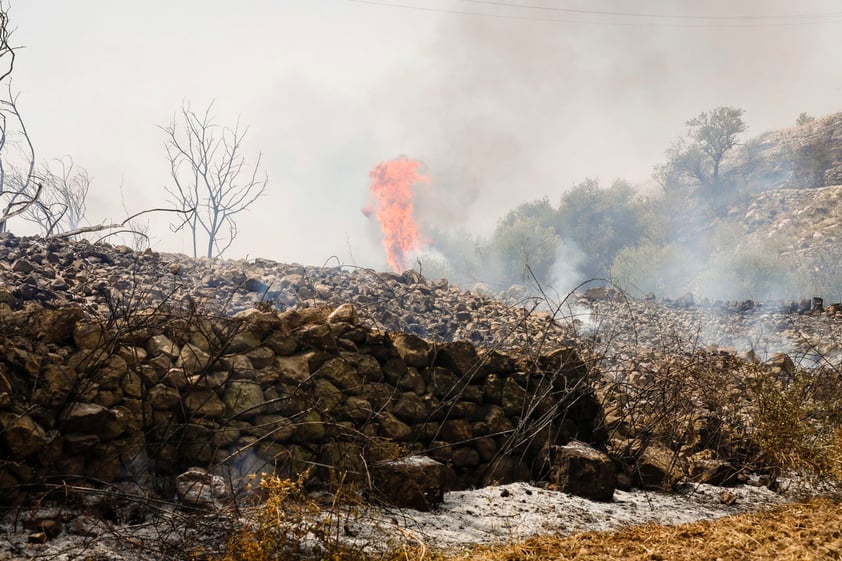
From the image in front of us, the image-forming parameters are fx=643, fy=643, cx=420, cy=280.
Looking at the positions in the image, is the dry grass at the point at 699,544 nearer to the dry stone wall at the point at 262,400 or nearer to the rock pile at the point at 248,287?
the dry stone wall at the point at 262,400

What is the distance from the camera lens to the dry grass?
4102 mm

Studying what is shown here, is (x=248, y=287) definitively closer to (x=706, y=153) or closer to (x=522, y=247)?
(x=522, y=247)

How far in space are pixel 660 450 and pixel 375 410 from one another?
3.15 m

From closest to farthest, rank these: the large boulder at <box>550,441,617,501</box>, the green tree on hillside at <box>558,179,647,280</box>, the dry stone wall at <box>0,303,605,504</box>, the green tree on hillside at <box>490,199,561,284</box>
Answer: the dry stone wall at <box>0,303,605,504</box> < the large boulder at <box>550,441,617,501</box> < the green tree on hillside at <box>490,199,561,284</box> < the green tree on hillside at <box>558,179,647,280</box>

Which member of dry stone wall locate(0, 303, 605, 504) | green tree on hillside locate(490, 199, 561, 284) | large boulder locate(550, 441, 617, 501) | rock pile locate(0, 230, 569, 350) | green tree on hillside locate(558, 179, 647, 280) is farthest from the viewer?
green tree on hillside locate(558, 179, 647, 280)

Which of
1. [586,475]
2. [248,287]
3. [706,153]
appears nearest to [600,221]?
[706,153]

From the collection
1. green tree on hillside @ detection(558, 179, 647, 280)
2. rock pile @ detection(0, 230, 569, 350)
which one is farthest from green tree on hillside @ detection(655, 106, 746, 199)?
rock pile @ detection(0, 230, 569, 350)

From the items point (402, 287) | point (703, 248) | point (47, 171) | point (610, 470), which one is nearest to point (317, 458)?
point (610, 470)

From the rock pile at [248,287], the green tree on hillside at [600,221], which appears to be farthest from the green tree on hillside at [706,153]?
the rock pile at [248,287]

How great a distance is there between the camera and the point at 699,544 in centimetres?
444

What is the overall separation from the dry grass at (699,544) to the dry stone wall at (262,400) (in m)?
1.14

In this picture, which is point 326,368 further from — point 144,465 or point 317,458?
point 144,465

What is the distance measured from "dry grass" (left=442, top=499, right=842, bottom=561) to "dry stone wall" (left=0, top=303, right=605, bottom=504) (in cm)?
114

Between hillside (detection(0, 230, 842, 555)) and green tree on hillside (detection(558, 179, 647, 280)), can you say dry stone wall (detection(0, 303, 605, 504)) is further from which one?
green tree on hillside (detection(558, 179, 647, 280))
